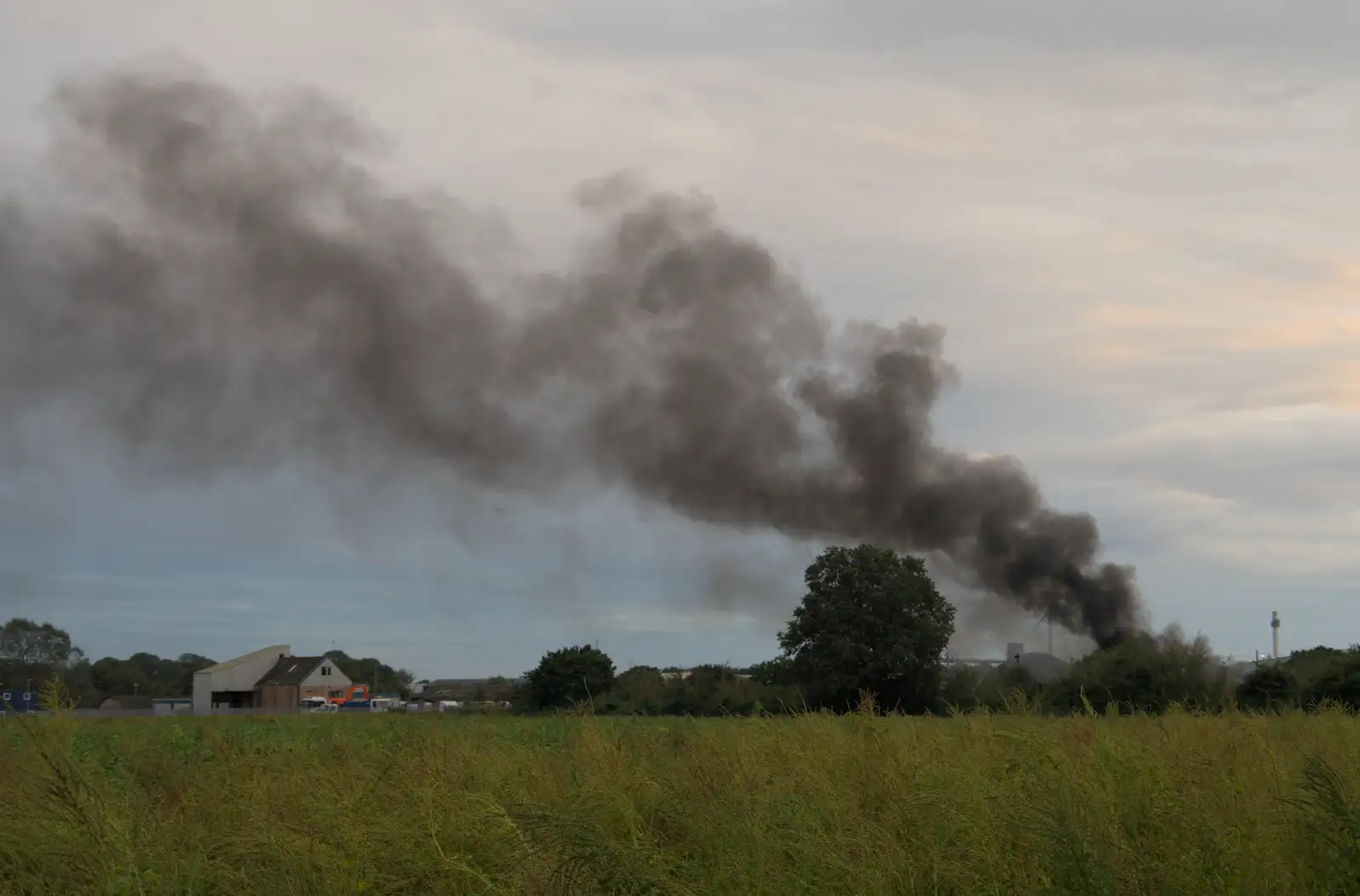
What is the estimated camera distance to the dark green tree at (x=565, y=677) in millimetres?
60312

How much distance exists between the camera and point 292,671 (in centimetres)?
9544

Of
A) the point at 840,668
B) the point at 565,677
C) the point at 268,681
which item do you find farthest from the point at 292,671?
the point at 840,668

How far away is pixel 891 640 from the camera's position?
2231 inches

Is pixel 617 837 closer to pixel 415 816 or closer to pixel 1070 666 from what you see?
pixel 415 816

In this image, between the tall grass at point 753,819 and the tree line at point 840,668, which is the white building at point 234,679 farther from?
the tall grass at point 753,819

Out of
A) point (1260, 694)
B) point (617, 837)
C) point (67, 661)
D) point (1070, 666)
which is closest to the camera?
point (617, 837)

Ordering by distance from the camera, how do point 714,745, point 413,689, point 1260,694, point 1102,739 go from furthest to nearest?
point 413,689, point 1260,694, point 714,745, point 1102,739

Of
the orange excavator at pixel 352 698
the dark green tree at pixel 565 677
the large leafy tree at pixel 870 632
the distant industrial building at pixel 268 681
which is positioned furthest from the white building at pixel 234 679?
the large leafy tree at pixel 870 632

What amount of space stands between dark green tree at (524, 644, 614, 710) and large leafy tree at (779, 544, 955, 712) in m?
10.0

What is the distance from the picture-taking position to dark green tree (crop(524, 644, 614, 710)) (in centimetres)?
6031

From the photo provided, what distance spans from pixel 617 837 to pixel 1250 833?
557 cm

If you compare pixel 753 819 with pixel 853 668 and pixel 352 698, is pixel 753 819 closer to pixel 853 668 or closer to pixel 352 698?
pixel 853 668

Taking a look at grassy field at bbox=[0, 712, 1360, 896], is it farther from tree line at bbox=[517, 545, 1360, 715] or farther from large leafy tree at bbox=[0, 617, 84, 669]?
large leafy tree at bbox=[0, 617, 84, 669]

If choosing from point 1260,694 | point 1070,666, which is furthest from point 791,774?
point 1070,666
